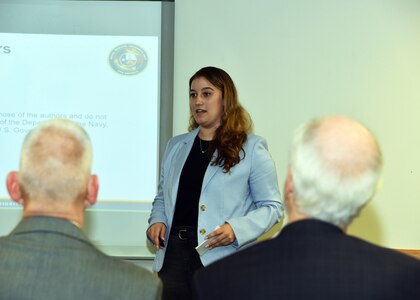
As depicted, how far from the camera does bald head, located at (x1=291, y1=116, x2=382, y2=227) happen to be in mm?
1439

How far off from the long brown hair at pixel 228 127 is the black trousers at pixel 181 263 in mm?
343

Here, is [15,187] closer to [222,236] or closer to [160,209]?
[222,236]

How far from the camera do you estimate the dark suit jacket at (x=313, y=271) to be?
137 centimetres

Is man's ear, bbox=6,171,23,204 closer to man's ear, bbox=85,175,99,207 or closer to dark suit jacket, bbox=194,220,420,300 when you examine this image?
man's ear, bbox=85,175,99,207

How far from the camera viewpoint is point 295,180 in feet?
4.93

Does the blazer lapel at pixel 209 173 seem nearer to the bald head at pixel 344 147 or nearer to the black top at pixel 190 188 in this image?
the black top at pixel 190 188

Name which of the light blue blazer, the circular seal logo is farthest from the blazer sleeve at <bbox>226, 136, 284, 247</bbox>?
the circular seal logo

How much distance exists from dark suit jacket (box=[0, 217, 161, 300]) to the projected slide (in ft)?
7.22

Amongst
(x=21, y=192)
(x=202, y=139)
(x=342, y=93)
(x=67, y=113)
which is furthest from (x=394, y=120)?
(x=21, y=192)

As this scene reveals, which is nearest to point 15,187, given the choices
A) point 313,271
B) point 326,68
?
point 313,271

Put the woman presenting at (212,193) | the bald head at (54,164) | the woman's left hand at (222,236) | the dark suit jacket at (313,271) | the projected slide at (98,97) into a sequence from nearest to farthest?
1. the dark suit jacket at (313,271)
2. the bald head at (54,164)
3. the woman's left hand at (222,236)
4. the woman presenting at (212,193)
5. the projected slide at (98,97)

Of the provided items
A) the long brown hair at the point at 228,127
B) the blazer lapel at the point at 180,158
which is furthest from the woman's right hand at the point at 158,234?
the long brown hair at the point at 228,127

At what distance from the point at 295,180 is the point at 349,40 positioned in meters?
2.49

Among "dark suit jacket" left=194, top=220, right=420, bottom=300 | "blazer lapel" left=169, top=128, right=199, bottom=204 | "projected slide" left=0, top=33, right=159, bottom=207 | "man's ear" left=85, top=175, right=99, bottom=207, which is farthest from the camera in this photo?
"projected slide" left=0, top=33, right=159, bottom=207
